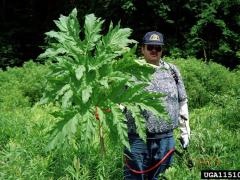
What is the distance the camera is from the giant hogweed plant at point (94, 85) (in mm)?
4285

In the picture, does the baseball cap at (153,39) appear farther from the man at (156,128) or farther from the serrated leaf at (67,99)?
the serrated leaf at (67,99)

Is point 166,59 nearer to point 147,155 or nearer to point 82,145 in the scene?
point 82,145

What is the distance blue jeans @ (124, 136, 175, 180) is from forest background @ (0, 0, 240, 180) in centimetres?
24

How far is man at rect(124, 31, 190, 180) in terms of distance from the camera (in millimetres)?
4676

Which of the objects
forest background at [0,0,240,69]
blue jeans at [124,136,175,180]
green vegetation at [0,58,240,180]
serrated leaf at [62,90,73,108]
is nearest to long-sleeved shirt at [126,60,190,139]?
blue jeans at [124,136,175,180]

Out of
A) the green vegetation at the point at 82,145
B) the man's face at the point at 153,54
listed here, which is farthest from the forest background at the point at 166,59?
the man's face at the point at 153,54

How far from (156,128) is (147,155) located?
321 millimetres

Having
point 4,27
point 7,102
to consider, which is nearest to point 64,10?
point 4,27

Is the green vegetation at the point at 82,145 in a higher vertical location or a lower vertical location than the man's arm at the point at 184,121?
lower

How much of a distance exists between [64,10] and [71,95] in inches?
572

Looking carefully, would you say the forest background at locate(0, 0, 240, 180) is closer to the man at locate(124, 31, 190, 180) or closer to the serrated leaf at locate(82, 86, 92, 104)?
the man at locate(124, 31, 190, 180)

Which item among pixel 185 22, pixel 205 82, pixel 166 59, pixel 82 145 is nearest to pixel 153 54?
pixel 82 145

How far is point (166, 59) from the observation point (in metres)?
11.5

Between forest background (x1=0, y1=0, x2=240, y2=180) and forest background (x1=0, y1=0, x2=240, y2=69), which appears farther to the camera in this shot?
forest background (x1=0, y1=0, x2=240, y2=69)
